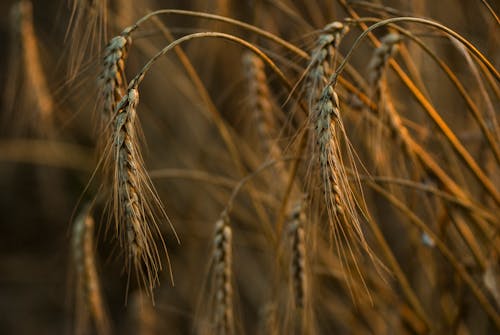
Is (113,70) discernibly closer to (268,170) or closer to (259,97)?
(259,97)

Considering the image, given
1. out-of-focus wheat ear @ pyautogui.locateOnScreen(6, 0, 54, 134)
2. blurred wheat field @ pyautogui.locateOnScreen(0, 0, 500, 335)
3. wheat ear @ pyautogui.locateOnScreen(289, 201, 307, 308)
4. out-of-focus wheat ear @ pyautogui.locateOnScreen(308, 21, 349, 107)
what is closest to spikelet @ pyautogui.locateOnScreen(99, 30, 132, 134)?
blurred wheat field @ pyautogui.locateOnScreen(0, 0, 500, 335)

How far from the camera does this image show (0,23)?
3.74 metres

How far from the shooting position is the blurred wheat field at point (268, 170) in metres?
1.00

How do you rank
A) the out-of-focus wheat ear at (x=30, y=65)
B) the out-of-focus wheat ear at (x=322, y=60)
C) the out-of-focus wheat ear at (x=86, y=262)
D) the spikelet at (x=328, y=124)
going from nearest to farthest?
the spikelet at (x=328, y=124), the out-of-focus wheat ear at (x=322, y=60), the out-of-focus wheat ear at (x=86, y=262), the out-of-focus wheat ear at (x=30, y=65)

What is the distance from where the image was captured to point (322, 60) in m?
0.96

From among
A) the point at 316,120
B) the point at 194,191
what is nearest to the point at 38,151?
the point at 194,191

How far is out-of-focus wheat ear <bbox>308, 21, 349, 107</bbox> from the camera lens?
0.95m

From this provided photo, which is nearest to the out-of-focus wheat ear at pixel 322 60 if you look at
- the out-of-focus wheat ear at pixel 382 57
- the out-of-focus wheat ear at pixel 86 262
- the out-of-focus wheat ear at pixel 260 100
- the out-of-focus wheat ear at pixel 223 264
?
the out-of-focus wheat ear at pixel 382 57

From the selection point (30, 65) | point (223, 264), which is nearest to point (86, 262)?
point (223, 264)

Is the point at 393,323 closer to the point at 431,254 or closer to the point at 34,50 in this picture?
the point at 431,254

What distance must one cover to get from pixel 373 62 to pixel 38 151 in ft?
5.20

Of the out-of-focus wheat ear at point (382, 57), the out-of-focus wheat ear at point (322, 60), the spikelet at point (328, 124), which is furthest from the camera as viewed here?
the out-of-focus wheat ear at point (382, 57)

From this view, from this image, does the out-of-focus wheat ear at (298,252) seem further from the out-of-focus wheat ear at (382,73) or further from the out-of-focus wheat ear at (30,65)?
the out-of-focus wheat ear at (30,65)

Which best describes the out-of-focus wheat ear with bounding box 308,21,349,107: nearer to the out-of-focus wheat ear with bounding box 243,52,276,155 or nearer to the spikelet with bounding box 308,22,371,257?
the spikelet with bounding box 308,22,371,257
